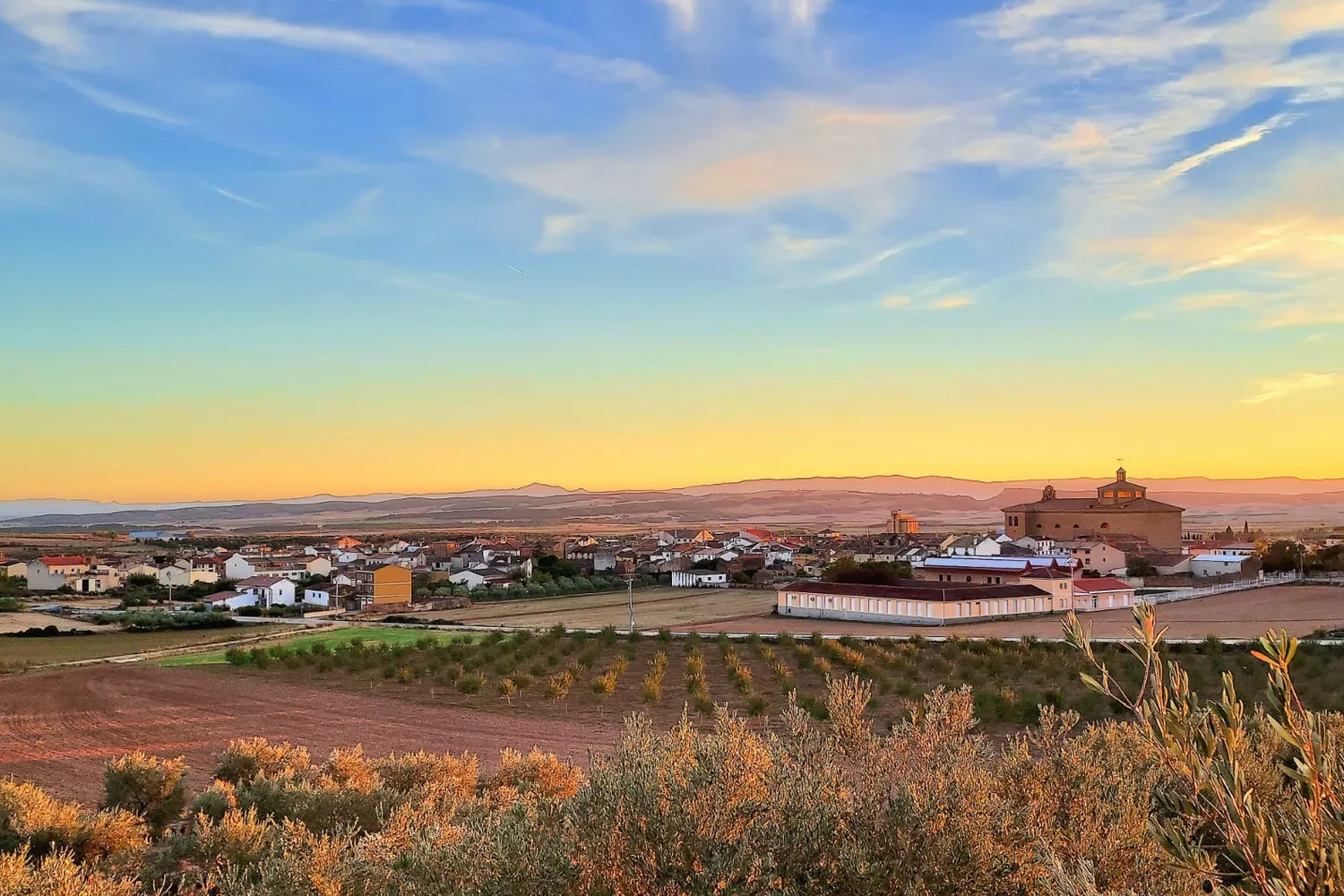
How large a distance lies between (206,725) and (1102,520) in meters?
86.5

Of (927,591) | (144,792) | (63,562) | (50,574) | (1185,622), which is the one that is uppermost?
(144,792)

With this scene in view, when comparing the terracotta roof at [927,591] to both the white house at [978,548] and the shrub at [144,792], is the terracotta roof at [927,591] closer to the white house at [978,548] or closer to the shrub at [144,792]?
the white house at [978,548]

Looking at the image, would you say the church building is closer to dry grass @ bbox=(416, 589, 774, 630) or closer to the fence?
the fence

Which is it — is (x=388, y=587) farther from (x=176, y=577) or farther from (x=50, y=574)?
(x=50, y=574)

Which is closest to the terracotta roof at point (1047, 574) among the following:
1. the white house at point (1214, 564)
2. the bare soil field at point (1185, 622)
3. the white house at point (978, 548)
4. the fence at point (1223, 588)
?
the bare soil field at point (1185, 622)

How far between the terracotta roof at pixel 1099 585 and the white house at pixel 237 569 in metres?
65.3

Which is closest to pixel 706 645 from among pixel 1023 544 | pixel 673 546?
pixel 1023 544

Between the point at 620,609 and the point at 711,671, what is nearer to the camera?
the point at 711,671

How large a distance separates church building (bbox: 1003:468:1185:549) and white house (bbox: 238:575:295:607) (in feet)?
217

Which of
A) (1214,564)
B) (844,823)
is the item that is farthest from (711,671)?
(1214,564)

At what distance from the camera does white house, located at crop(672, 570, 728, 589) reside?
74.5 m

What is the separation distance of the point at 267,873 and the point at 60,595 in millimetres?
78693

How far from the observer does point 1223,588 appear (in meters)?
55.8

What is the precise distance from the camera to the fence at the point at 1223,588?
51781 mm
